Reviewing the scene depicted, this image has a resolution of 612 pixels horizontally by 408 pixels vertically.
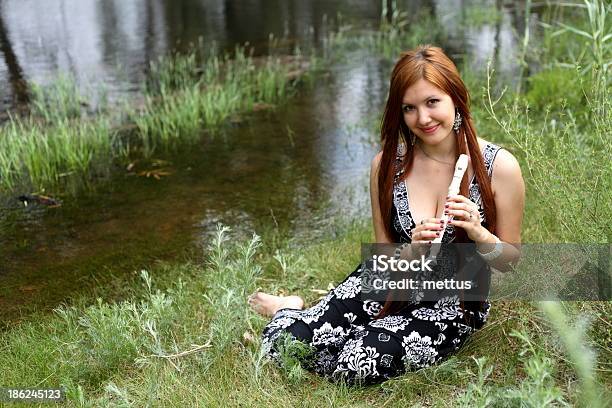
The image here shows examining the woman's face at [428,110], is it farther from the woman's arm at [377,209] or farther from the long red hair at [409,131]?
the woman's arm at [377,209]

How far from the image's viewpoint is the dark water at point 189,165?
16.5ft

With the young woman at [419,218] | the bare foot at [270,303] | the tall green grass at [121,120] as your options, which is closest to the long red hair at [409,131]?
the young woman at [419,218]

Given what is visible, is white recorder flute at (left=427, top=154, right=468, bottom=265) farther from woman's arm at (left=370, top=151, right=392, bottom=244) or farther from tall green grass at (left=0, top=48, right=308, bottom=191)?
tall green grass at (left=0, top=48, right=308, bottom=191)

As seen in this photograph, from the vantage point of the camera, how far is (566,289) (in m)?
3.14

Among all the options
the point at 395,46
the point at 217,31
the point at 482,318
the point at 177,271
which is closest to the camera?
the point at 482,318

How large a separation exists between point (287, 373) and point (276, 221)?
8.18 feet

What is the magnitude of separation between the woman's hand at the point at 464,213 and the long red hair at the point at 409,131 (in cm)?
26

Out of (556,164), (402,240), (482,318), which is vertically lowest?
(482,318)

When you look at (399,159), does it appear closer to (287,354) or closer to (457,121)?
(457,121)

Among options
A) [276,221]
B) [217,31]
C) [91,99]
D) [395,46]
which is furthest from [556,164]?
[217,31]

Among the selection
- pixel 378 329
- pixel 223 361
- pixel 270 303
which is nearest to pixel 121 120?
pixel 270 303

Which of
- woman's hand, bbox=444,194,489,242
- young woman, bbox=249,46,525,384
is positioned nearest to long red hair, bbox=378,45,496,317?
young woman, bbox=249,46,525,384

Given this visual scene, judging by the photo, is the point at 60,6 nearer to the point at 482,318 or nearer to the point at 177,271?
the point at 177,271

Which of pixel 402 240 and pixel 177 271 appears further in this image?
pixel 177 271
